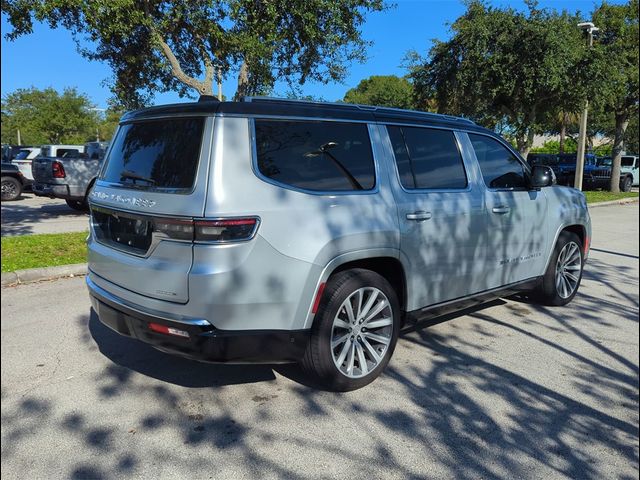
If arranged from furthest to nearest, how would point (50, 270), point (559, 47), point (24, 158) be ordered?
point (24, 158) < point (559, 47) < point (50, 270)

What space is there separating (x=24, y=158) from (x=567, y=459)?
21.2 meters

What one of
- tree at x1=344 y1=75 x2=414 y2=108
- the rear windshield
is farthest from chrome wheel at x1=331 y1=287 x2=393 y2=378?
tree at x1=344 y1=75 x2=414 y2=108

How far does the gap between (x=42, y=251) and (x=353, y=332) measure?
Answer: 19.2 feet

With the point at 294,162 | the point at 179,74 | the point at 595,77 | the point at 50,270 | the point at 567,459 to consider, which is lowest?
the point at 567,459

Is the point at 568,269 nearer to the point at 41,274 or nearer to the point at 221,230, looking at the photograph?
the point at 221,230

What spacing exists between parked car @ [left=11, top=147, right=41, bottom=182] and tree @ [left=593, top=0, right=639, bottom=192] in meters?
19.5

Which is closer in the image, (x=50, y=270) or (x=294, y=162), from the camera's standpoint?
(x=294, y=162)

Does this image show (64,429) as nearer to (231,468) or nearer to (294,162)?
(231,468)

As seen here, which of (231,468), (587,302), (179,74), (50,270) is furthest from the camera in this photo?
(179,74)

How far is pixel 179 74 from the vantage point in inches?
398

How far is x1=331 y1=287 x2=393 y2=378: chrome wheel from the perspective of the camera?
342cm

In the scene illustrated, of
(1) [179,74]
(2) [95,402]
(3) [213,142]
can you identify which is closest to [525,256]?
(3) [213,142]

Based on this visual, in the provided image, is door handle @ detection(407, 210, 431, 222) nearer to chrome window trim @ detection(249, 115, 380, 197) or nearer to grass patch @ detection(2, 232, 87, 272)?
chrome window trim @ detection(249, 115, 380, 197)

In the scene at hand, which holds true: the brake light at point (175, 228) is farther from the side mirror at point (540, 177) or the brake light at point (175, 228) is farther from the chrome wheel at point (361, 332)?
the side mirror at point (540, 177)
